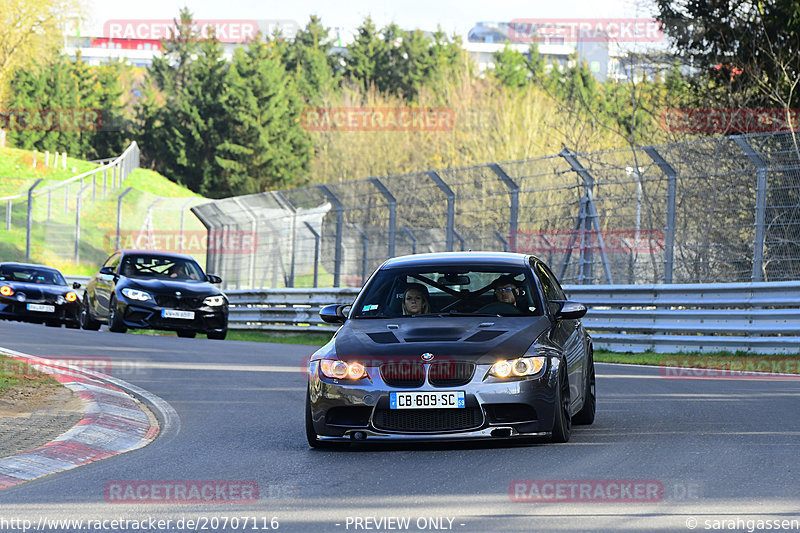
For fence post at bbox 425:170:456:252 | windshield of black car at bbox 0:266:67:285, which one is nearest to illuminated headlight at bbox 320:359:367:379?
fence post at bbox 425:170:456:252

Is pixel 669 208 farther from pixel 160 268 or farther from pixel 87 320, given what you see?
pixel 87 320

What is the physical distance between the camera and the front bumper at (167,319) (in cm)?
2216

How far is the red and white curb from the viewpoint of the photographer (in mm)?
8008

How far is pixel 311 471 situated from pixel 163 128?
8371cm

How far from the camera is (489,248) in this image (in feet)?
72.5

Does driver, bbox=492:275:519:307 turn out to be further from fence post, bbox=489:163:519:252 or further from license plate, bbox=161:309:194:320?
license plate, bbox=161:309:194:320

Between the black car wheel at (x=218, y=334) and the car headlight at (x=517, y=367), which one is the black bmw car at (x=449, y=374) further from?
the black car wheel at (x=218, y=334)

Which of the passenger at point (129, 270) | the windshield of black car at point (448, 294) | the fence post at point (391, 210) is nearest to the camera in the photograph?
the windshield of black car at point (448, 294)

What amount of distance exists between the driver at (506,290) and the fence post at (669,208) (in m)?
9.82

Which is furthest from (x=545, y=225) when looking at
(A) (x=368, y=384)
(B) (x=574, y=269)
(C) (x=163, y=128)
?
(C) (x=163, y=128)

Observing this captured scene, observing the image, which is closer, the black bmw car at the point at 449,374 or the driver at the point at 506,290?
the black bmw car at the point at 449,374

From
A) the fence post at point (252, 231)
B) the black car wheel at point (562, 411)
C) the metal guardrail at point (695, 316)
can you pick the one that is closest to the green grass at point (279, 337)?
the fence post at point (252, 231)

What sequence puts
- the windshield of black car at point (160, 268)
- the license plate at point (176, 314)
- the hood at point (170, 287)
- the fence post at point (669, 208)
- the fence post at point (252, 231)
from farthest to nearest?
the fence post at point (252, 231)
the windshield of black car at point (160, 268)
the hood at point (170, 287)
the license plate at point (176, 314)
the fence post at point (669, 208)

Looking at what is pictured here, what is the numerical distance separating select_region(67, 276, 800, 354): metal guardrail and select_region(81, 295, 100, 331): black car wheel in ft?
30.4
